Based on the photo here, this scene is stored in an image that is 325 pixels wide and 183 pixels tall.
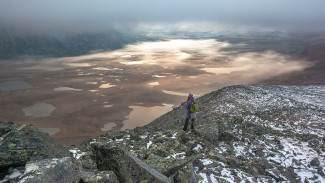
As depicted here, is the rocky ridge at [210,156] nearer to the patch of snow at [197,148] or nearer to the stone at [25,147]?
the patch of snow at [197,148]

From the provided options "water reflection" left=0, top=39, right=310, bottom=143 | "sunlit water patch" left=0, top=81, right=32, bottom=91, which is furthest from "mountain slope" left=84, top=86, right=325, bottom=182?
"sunlit water patch" left=0, top=81, right=32, bottom=91

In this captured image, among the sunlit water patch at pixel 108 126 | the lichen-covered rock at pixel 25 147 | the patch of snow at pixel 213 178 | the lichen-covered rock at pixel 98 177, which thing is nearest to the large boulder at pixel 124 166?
the lichen-covered rock at pixel 98 177

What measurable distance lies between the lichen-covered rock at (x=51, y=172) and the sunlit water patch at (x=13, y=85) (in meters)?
73.3

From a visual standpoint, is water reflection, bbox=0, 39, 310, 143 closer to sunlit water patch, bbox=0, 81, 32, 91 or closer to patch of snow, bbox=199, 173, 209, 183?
sunlit water patch, bbox=0, 81, 32, 91

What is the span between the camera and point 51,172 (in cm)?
539

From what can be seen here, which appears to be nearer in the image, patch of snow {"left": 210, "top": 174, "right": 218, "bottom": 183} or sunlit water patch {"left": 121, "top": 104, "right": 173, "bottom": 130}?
patch of snow {"left": 210, "top": 174, "right": 218, "bottom": 183}

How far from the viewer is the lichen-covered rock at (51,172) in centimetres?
513

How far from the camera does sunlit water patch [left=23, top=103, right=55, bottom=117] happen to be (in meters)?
43.8

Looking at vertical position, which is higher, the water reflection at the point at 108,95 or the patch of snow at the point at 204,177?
the patch of snow at the point at 204,177

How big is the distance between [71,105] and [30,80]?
3994cm

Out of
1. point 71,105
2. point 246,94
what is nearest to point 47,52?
point 71,105

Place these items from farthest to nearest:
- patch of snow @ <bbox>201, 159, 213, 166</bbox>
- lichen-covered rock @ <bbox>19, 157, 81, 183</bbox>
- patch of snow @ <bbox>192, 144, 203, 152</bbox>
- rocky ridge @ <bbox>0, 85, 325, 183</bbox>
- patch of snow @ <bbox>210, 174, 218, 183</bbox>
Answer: patch of snow @ <bbox>192, 144, 203, 152</bbox>, patch of snow @ <bbox>201, 159, 213, 166</bbox>, patch of snow @ <bbox>210, 174, 218, 183</bbox>, rocky ridge @ <bbox>0, 85, 325, 183</bbox>, lichen-covered rock @ <bbox>19, 157, 81, 183</bbox>

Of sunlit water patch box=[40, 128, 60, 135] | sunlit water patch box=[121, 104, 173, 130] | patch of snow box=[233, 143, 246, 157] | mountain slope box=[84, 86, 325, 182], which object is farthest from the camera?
sunlit water patch box=[121, 104, 173, 130]

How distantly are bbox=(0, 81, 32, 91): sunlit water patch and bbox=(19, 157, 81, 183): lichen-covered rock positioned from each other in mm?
73285
